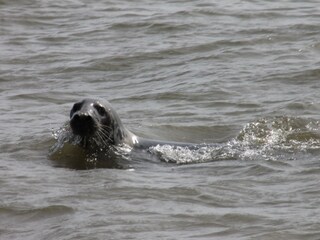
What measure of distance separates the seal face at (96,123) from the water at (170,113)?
0.31 metres

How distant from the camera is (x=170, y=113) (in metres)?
11.4

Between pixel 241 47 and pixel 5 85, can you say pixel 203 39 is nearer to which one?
pixel 241 47

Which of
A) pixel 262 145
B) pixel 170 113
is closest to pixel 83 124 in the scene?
pixel 262 145

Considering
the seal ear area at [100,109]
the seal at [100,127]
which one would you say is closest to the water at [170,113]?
the seal at [100,127]

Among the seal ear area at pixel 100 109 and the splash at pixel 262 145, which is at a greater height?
the seal ear area at pixel 100 109

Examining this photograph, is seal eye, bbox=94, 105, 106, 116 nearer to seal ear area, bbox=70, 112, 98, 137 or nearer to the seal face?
the seal face

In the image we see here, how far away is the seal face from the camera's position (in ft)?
29.6

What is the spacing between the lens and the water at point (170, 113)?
707 centimetres

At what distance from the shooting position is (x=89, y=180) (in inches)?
331

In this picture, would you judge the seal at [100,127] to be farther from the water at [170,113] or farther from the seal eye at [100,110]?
the water at [170,113]

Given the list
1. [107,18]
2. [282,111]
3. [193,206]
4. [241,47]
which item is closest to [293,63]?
[241,47]

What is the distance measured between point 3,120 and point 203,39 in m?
4.76

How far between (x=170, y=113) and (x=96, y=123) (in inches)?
93.5

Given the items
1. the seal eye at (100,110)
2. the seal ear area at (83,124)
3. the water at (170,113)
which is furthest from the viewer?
the seal eye at (100,110)
